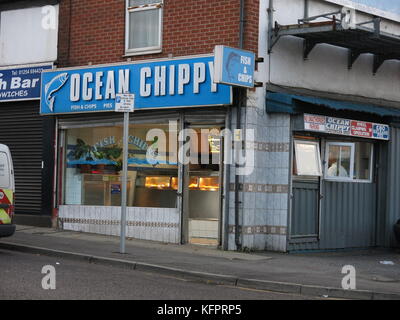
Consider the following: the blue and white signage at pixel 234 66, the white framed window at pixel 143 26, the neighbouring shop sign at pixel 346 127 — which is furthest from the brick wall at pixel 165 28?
the neighbouring shop sign at pixel 346 127

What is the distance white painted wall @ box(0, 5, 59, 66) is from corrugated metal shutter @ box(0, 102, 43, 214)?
122cm

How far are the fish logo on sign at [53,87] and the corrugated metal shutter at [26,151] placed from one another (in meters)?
0.76

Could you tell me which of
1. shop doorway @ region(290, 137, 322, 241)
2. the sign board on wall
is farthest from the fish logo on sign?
shop doorway @ region(290, 137, 322, 241)

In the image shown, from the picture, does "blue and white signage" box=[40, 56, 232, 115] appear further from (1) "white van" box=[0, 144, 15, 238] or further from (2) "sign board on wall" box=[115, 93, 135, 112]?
(1) "white van" box=[0, 144, 15, 238]

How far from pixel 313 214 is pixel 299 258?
1838 millimetres

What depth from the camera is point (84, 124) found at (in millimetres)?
17469

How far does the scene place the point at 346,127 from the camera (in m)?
16.3

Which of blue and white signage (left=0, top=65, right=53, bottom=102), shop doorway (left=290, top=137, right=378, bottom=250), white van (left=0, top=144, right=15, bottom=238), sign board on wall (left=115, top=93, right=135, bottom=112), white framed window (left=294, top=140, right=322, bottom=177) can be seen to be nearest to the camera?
white van (left=0, top=144, right=15, bottom=238)

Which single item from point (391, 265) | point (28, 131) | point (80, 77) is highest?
point (80, 77)

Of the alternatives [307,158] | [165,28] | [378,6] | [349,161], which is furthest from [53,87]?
[378,6]

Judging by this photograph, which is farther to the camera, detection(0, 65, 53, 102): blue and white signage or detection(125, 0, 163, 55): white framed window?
detection(0, 65, 53, 102): blue and white signage

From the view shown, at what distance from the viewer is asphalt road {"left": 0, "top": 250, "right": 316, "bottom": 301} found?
9383 millimetres
